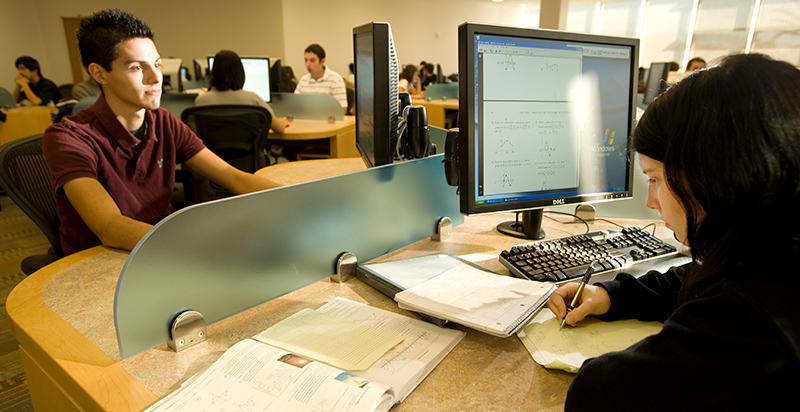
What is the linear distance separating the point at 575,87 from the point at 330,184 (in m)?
0.63

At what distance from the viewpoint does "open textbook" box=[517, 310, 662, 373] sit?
68cm

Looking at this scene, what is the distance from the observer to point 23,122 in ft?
13.9

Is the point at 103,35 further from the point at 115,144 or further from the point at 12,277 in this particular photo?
the point at 12,277

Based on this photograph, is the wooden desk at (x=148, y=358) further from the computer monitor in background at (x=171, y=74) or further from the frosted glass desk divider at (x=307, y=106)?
the computer monitor in background at (x=171, y=74)

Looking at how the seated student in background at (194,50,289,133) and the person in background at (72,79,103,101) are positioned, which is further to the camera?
the person in background at (72,79,103,101)

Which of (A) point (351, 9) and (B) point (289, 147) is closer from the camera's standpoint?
(B) point (289, 147)

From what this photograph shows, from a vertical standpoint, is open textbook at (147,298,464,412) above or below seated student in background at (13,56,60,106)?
below

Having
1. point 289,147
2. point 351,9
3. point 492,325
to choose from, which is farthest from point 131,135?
point 351,9

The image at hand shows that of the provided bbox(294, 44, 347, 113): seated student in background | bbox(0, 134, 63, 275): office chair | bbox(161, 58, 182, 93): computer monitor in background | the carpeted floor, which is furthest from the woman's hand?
bbox(161, 58, 182, 93): computer monitor in background

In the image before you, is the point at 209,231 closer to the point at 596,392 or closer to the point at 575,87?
the point at 596,392

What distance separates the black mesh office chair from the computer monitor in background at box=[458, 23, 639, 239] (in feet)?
6.60

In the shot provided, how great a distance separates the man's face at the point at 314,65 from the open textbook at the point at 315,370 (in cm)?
452

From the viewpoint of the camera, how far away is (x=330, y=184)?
2.95ft

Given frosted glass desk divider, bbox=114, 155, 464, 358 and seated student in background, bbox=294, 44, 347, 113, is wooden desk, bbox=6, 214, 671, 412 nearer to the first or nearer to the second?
frosted glass desk divider, bbox=114, 155, 464, 358
